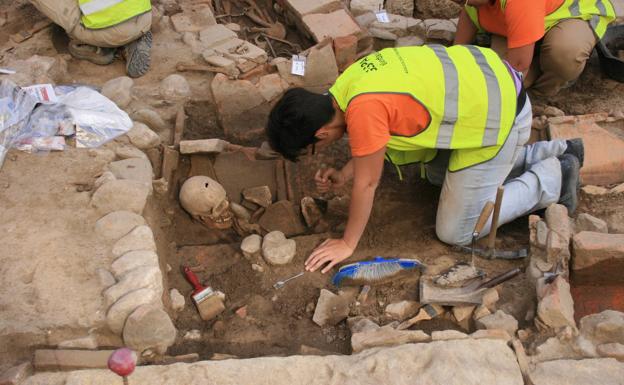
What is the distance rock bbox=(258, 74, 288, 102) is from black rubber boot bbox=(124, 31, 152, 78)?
1.02m

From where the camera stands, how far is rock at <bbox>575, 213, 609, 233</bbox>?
322 centimetres

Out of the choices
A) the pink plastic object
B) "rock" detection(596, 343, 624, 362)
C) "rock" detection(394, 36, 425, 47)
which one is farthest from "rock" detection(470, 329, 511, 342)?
"rock" detection(394, 36, 425, 47)

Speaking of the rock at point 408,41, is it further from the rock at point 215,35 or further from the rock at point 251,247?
the rock at point 251,247

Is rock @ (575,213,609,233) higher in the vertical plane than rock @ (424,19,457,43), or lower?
lower

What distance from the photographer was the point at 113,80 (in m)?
4.32

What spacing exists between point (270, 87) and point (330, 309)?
2.17 metres

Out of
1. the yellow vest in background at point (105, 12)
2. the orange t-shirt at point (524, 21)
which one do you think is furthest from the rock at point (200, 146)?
the orange t-shirt at point (524, 21)

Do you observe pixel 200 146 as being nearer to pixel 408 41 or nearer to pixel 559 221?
pixel 559 221

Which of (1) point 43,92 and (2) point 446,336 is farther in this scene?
(1) point 43,92

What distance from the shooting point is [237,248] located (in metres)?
3.55

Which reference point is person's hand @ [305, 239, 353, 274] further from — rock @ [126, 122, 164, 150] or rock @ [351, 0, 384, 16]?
rock @ [351, 0, 384, 16]

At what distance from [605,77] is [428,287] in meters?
3.05

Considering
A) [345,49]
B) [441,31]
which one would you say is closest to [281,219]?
[345,49]

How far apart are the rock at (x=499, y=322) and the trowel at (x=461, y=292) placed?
12 centimetres
